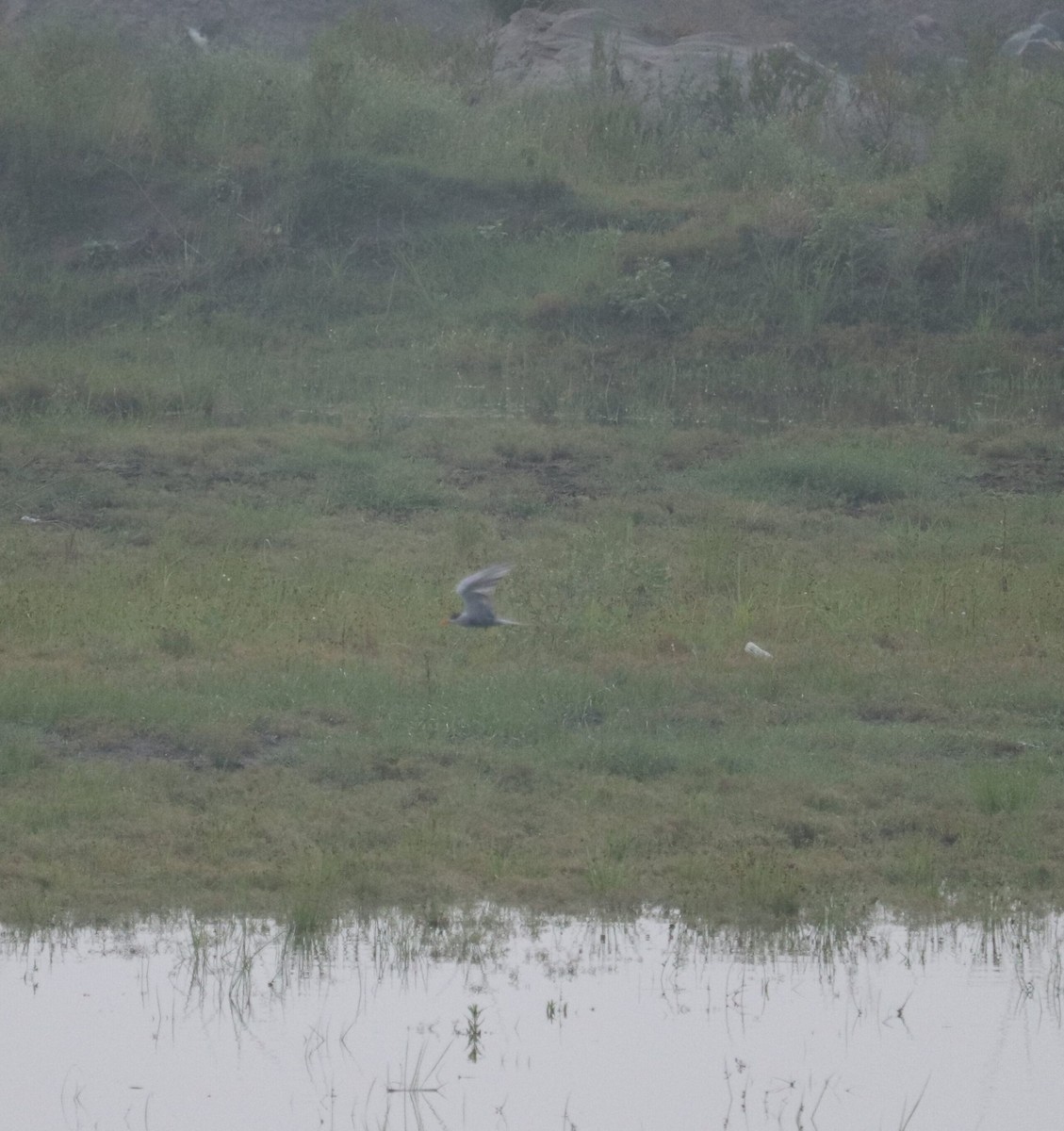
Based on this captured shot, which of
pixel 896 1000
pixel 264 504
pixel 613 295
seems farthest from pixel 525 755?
pixel 613 295

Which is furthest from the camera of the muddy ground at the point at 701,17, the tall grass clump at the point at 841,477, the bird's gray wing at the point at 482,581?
the muddy ground at the point at 701,17

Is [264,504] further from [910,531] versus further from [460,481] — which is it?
[910,531]

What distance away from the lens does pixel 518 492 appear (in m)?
11.0

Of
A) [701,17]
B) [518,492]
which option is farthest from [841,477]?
[701,17]

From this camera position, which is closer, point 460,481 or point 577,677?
point 577,677

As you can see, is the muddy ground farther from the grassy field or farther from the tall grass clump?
the tall grass clump

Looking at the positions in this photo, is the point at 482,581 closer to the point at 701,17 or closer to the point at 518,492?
the point at 518,492

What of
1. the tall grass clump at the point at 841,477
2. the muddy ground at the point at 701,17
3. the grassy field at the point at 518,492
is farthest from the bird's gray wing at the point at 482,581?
the muddy ground at the point at 701,17

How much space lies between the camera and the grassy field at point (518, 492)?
239 inches

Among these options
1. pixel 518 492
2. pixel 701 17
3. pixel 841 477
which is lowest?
pixel 518 492

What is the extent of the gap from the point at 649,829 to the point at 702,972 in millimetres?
900

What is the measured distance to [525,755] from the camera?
6.61 m

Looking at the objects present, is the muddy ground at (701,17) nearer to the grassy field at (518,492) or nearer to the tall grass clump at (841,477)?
the grassy field at (518,492)

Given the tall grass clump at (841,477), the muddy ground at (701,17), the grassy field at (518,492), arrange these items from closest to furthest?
the grassy field at (518,492), the tall grass clump at (841,477), the muddy ground at (701,17)
